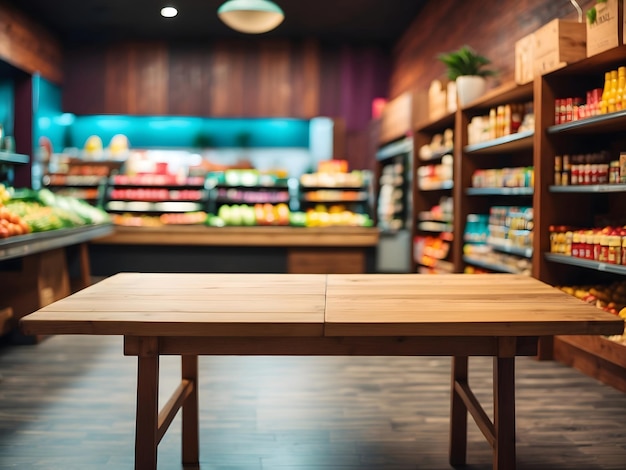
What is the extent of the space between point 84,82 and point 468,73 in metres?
6.88

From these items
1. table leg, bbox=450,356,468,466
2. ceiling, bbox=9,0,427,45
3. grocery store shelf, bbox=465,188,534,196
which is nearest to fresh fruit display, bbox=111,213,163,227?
ceiling, bbox=9,0,427,45

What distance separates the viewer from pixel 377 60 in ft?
34.6

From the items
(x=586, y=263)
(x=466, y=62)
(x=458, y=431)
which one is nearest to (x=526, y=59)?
(x=466, y=62)

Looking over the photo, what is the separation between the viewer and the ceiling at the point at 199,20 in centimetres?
852

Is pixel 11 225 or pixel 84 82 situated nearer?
pixel 11 225

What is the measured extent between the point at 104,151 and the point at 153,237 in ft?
10.5

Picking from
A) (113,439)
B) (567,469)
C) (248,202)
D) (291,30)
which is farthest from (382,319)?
(291,30)

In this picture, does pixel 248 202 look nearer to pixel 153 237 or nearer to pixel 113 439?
pixel 153 237

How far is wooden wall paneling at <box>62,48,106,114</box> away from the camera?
33.7ft

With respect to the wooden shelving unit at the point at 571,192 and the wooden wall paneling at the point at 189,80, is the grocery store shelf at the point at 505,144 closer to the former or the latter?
the wooden shelving unit at the point at 571,192

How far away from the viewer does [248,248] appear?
7273mm

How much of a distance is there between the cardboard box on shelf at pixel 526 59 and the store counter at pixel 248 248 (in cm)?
292

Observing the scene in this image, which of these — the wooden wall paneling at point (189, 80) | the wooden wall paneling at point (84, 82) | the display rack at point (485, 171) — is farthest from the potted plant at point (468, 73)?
the wooden wall paneling at point (84, 82)

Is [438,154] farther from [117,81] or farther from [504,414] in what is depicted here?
[117,81]
